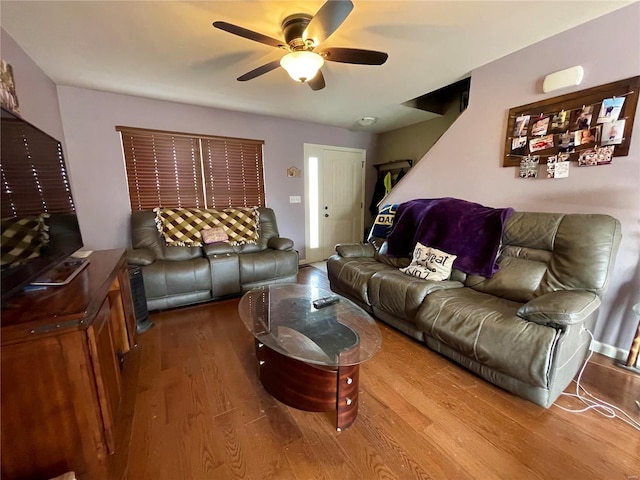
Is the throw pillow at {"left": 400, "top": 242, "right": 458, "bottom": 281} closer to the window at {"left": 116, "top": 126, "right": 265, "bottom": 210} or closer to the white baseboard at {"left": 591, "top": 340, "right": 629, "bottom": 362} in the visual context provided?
the white baseboard at {"left": 591, "top": 340, "right": 629, "bottom": 362}

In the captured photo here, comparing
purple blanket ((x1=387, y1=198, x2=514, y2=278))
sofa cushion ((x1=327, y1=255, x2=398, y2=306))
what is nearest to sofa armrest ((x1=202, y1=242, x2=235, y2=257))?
sofa cushion ((x1=327, y1=255, x2=398, y2=306))

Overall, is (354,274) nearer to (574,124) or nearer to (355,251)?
(355,251)

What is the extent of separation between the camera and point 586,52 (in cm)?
192

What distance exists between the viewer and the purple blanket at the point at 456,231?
216 centimetres

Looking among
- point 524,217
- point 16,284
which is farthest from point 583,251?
point 16,284

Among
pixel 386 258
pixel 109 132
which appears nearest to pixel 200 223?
pixel 109 132

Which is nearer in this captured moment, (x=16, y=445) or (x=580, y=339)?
(x=16, y=445)

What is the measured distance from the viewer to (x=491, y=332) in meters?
1.57

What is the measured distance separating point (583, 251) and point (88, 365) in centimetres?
274

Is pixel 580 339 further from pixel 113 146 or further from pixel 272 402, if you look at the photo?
pixel 113 146

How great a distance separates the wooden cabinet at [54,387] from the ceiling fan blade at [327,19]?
172 centimetres

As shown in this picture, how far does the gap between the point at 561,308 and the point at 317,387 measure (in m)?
1.35

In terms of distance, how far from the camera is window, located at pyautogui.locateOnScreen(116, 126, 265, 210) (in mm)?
3242

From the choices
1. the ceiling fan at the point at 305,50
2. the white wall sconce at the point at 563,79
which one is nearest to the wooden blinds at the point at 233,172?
the ceiling fan at the point at 305,50
